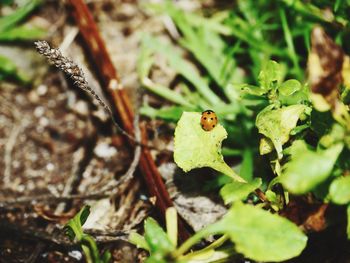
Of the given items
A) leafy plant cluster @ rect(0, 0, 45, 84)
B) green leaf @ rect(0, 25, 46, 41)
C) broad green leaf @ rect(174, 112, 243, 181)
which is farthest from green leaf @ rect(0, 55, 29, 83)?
broad green leaf @ rect(174, 112, 243, 181)

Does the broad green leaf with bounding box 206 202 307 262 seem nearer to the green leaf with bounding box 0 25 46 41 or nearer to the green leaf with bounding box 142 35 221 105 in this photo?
the green leaf with bounding box 142 35 221 105

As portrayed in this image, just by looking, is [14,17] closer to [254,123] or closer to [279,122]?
[254,123]

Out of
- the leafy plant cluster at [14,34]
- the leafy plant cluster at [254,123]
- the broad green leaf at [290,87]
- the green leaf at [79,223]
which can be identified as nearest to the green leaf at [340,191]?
the leafy plant cluster at [254,123]

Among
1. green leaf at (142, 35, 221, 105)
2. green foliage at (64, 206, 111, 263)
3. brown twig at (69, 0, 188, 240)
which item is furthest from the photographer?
green leaf at (142, 35, 221, 105)

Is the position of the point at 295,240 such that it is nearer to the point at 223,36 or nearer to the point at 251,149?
the point at 251,149

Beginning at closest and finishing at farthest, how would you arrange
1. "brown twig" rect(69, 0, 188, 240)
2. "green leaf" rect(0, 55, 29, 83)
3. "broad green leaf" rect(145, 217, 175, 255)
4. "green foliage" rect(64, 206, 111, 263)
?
"broad green leaf" rect(145, 217, 175, 255), "green foliage" rect(64, 206, 111, 263), "brown twig" rect(69, 0, 188, 240), "green leaf" rect(0, 55, 29, 83)

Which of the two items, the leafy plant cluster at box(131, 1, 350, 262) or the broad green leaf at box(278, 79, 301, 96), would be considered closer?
the leafy plant cluster at box(131, 1, 350, 262)

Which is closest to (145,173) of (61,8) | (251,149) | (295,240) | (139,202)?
(139,202)
